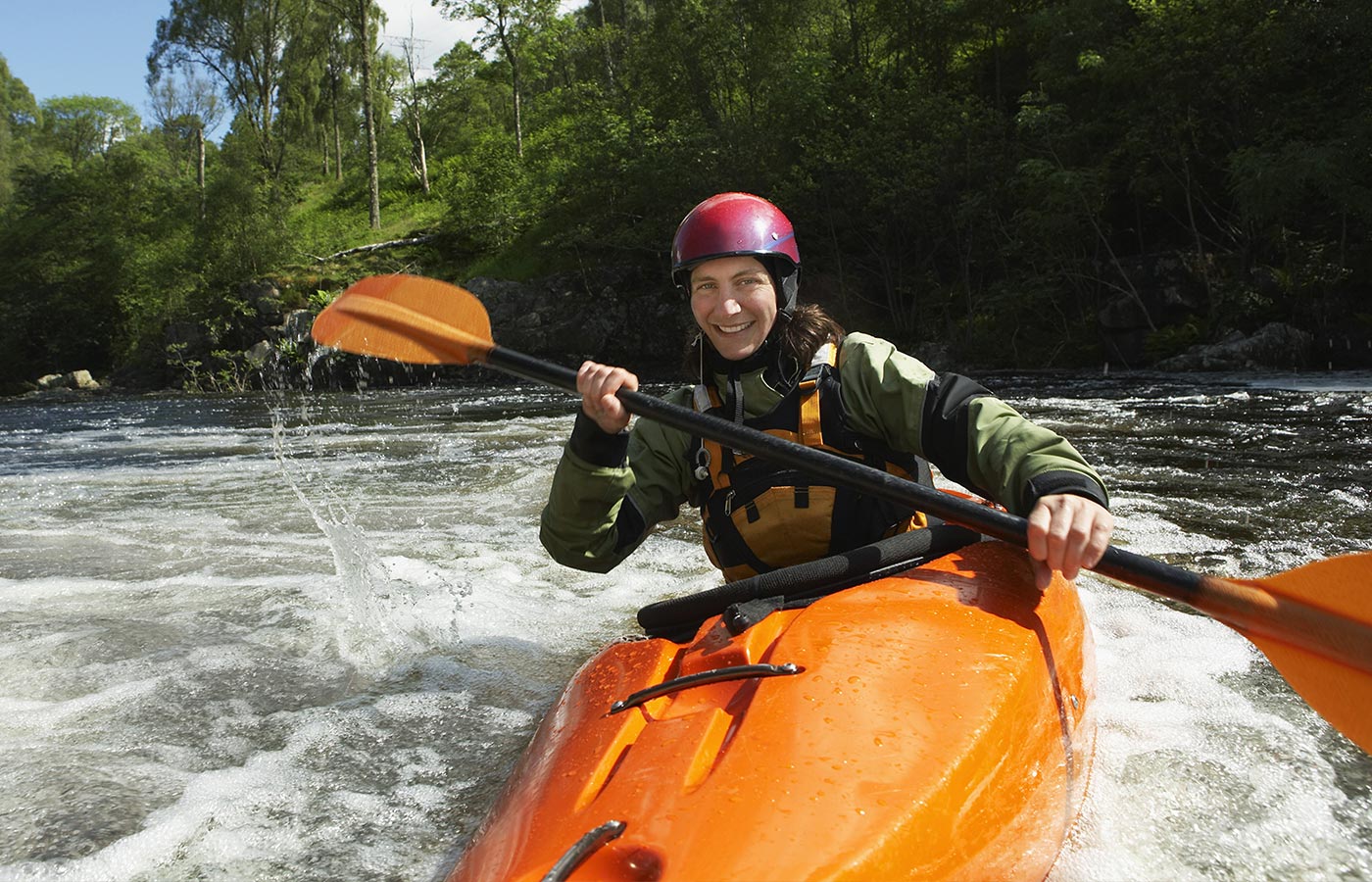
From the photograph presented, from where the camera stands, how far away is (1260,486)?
18.0 ft

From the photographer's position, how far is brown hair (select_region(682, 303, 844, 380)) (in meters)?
2.38

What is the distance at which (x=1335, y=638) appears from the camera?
1831 mm

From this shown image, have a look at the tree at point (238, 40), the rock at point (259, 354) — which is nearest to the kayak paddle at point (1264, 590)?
the rock at point (259, 354)

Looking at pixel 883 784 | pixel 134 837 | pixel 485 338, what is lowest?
pixel 134 837

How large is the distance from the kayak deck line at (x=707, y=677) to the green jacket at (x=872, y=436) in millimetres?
633

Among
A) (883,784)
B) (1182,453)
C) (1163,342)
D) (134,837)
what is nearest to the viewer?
(883,784)

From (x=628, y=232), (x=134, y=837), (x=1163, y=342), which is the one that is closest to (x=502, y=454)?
(x=134, y=837)

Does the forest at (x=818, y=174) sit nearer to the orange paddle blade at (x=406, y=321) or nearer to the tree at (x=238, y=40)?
the tree at (x=238, y=40)

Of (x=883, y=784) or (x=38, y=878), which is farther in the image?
(x=38, y=878)

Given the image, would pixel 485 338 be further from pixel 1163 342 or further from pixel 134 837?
pixel 1163 342

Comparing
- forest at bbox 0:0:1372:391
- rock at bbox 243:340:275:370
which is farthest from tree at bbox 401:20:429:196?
rock at bbox 243:340:275:370

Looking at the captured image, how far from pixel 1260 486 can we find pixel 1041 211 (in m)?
10.9

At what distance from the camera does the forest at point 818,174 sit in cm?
1328

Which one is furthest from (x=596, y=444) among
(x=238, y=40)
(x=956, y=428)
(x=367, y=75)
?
(x=238, y=40)
